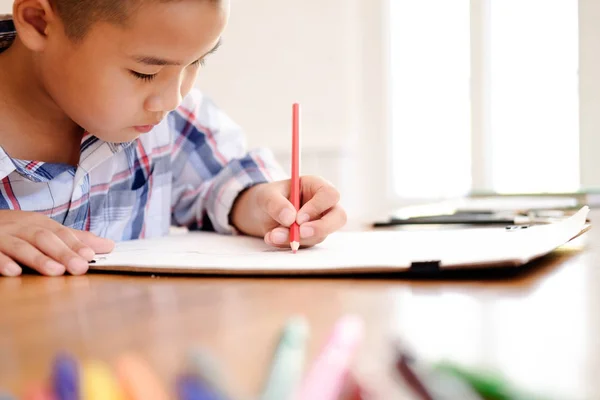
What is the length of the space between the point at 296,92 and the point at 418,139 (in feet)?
2.51

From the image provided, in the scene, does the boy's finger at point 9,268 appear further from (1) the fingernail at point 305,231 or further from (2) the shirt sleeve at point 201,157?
(2) the shirt sleeve at point 201,157

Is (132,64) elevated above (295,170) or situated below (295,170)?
above

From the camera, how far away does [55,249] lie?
1.75ft

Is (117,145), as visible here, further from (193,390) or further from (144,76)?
(193,390)

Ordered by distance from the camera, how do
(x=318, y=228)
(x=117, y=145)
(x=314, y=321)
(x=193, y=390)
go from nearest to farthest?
(x=193, y=390), (x=314, y=321), (x=318, y=228), (x=117, y=145)

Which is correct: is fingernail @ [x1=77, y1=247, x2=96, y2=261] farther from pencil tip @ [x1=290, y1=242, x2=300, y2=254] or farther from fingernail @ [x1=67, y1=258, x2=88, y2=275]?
pencil tip @ [x1=290, y1=242, x2=300, y2=254]

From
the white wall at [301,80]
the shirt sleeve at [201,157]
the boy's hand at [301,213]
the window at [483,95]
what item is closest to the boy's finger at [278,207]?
the boy's hand at [301,213]

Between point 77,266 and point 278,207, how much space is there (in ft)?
0.69

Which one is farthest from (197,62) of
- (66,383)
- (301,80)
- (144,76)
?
(301,80)

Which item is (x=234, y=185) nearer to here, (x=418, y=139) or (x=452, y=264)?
(x=452, y=264)

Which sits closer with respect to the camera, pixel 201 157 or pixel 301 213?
pixel 301 213

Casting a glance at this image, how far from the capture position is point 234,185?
0.91m

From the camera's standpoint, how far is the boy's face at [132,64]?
2.10 ft

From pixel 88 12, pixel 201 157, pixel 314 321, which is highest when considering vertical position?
pixel 88 12
